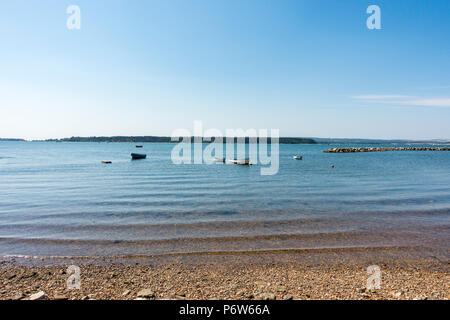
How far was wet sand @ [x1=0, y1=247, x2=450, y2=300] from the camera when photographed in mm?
7941

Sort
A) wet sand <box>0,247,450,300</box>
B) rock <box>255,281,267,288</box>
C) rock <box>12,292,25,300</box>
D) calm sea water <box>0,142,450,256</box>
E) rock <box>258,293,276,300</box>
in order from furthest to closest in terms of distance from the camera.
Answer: calm sea water <box>0,142,450,256</box>, rock <box>255,281,267,288</box>, wet sand <box>0,247,450,300</box>, rock <box>12,292,25,300</box>, rock <box>258,293,276,300</box>

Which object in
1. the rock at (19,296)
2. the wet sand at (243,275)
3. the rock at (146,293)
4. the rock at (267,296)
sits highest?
the rock at (146,293)

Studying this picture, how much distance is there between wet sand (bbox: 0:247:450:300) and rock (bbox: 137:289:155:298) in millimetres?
28

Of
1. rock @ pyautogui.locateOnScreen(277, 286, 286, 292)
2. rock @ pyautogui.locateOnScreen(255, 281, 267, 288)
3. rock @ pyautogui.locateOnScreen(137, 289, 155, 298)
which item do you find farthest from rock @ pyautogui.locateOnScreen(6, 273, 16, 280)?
rock @ pyautogui.locateOnScreen(277, 286, 286, 292)

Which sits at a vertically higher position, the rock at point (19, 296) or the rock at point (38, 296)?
the rock at point (38, 296)

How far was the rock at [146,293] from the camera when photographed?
770 centimetres

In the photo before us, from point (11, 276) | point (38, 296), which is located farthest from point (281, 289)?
point (11, 276)

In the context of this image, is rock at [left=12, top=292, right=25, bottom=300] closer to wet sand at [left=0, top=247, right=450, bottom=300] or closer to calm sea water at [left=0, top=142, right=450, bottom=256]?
wet sand at [left=0, top=247, right=450, bottom=300]

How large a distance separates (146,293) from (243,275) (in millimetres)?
3265

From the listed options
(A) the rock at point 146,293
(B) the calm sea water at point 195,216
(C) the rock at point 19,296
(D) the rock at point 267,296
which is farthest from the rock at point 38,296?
(D) the rock at point 267,296

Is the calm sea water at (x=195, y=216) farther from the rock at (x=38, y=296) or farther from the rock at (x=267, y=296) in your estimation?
the rock at (x=267, y=296)

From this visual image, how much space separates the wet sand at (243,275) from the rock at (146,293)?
3 centimetres
